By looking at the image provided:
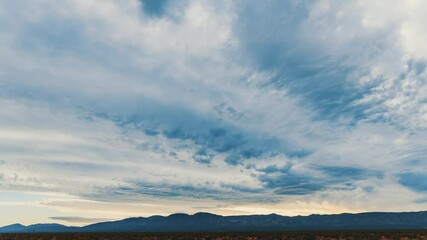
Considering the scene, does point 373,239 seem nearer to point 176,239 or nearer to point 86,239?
point 176,239

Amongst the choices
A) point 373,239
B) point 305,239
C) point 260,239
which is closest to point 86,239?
point 260,239

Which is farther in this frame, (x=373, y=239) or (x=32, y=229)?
(x=373, y=239)

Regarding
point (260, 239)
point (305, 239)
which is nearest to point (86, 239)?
point (260, 239)

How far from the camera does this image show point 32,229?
81.0 ft

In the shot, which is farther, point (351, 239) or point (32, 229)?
point (351, 239)

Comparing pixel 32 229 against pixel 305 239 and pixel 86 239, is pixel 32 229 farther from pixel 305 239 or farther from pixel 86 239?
pixel 305 239

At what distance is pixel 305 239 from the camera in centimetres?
6134

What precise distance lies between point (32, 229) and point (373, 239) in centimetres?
5407

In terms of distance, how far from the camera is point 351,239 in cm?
6094

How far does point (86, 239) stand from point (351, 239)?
4213cm

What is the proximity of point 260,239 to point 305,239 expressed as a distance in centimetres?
725

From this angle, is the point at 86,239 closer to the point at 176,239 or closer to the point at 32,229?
the point at 176,239

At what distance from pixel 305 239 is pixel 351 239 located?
7097 millimetres

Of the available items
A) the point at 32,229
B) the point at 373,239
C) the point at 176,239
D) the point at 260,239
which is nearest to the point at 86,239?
the point at 176,239
